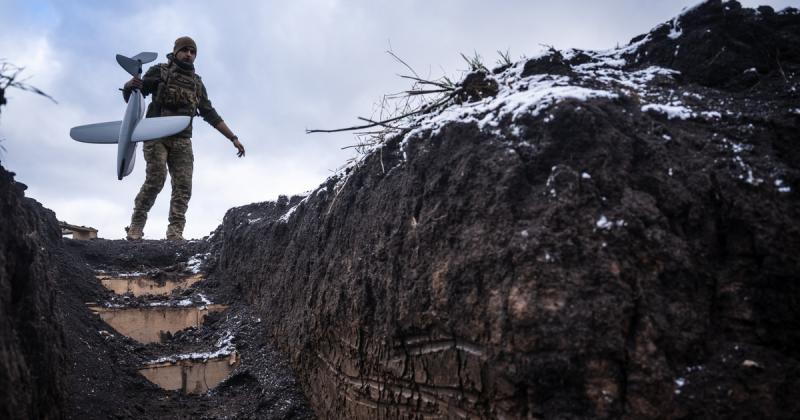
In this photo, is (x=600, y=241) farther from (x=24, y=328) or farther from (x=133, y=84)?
(x=133, y=84)

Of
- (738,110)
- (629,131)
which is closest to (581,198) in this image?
(629,131)

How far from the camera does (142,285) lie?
5.14 m

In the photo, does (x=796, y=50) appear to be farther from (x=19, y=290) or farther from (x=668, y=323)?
(x=19, y=290)

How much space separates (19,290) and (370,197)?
4.91ft

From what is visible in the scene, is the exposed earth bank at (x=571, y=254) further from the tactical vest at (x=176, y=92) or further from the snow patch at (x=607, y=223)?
the tactical vest at (x=176, y=92)

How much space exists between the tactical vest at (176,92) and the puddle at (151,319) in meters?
2.54

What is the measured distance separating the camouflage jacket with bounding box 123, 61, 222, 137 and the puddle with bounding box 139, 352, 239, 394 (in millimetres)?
3353

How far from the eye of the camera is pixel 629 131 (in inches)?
77.5

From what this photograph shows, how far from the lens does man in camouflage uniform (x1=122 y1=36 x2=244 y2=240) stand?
239 inches

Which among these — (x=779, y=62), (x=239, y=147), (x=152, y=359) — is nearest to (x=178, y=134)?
(x=239, y=147)

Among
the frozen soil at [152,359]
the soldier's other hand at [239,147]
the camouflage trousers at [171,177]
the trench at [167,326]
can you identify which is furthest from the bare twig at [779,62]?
the camouflage trousers at [171,177]

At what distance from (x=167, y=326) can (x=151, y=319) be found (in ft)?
0.44

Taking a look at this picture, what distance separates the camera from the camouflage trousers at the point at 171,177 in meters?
6.23

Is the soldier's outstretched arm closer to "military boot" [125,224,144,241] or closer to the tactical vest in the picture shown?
the tactical vest
